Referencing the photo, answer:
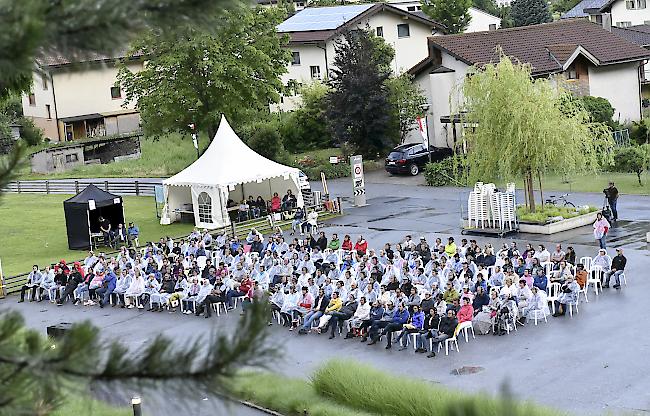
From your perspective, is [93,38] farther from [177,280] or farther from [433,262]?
[177,280]

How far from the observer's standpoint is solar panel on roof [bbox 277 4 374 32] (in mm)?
63250

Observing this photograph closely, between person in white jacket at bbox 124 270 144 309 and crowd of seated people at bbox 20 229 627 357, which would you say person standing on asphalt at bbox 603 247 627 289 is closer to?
crowd of seated people at bbox 20 229 627 357

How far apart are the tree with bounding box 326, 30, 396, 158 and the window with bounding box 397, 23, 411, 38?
59.8ft

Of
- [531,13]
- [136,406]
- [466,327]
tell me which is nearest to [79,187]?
[466,327]

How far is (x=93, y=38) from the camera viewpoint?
4602mm

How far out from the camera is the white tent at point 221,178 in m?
35.9

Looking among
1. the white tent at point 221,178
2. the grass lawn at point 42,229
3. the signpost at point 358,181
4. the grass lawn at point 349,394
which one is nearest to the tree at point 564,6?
the grass lawn at point 42,229

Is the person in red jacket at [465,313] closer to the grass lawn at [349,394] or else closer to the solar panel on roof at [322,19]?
the grass lawn at [349,394]

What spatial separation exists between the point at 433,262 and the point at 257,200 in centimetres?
1440

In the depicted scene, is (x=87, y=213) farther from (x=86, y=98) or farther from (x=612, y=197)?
(x=86, y=98)

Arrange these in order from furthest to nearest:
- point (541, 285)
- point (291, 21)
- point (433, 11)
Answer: point (433, 11)
point (291, 21)
point (541, 285)

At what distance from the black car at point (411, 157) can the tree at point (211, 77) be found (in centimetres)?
729

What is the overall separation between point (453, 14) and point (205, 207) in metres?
49.0

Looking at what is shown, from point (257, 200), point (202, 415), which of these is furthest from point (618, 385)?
point (257, 200)
